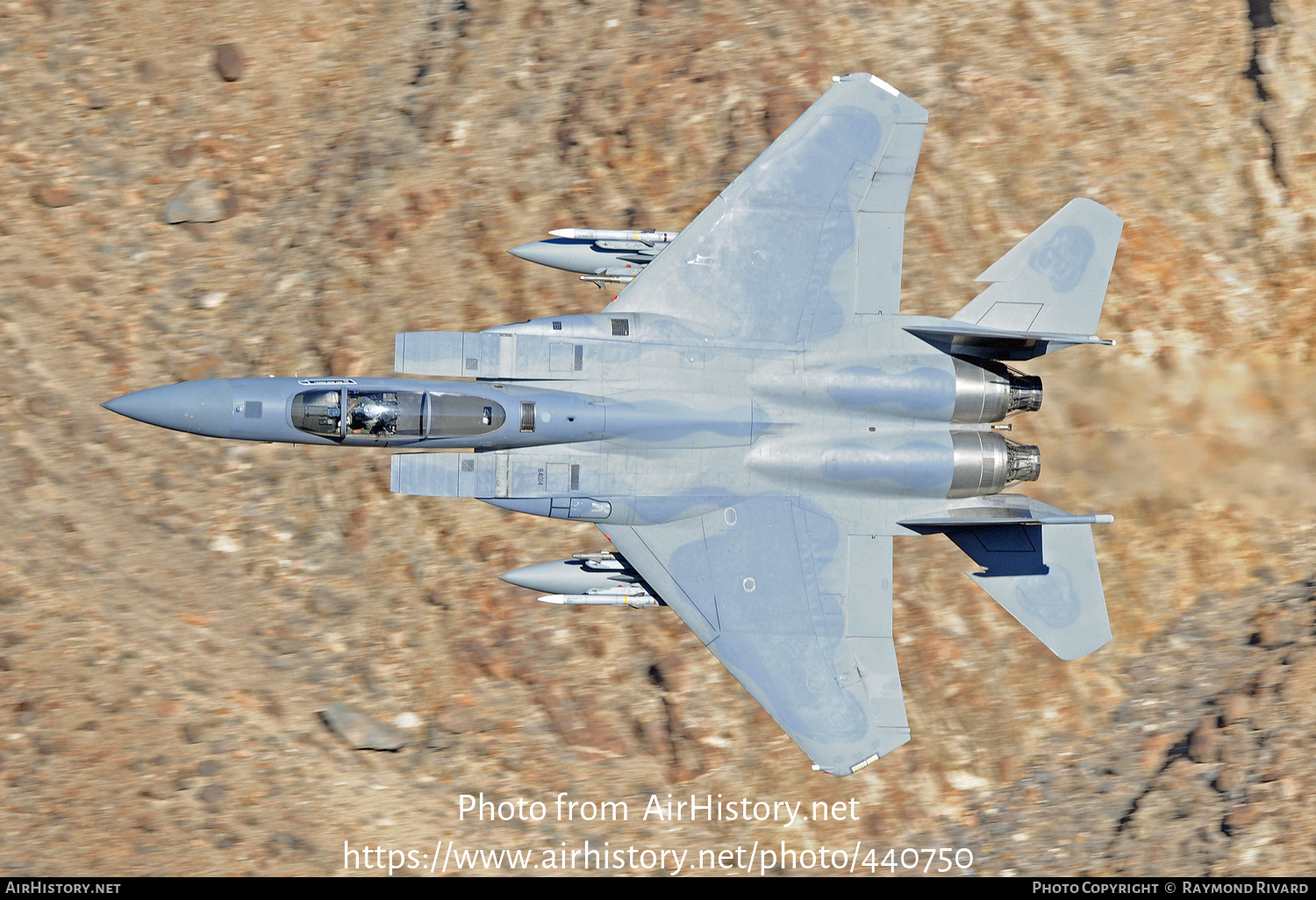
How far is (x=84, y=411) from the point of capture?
16.8 metres

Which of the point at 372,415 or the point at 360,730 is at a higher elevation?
the point at 372,415

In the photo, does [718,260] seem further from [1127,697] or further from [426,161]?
[1127,697]

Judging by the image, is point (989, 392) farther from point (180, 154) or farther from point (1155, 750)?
point (180, 154)

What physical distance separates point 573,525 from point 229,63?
9.99 metres

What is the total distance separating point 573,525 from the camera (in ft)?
53.7

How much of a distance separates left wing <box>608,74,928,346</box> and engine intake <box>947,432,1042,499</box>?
2.06 metres

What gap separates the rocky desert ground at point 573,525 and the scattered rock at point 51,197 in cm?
5

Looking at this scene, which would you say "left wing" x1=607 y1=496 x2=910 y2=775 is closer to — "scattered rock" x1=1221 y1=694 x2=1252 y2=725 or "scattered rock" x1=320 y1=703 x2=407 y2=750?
"scattered rock" x1=1221 y1=694 x2=1252 y2=725

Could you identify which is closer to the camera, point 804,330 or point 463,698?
point 804,330

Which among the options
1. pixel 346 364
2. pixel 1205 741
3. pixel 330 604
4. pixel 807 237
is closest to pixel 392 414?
pixel 346 364

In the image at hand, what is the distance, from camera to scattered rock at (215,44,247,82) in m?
18.1

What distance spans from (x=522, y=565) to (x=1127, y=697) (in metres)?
9.20

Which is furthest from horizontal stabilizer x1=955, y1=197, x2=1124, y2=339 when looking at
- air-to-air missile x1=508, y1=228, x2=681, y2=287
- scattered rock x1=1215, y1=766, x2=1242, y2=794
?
scattered rock x1=1215, y1=766, x2=1242, y2=794
